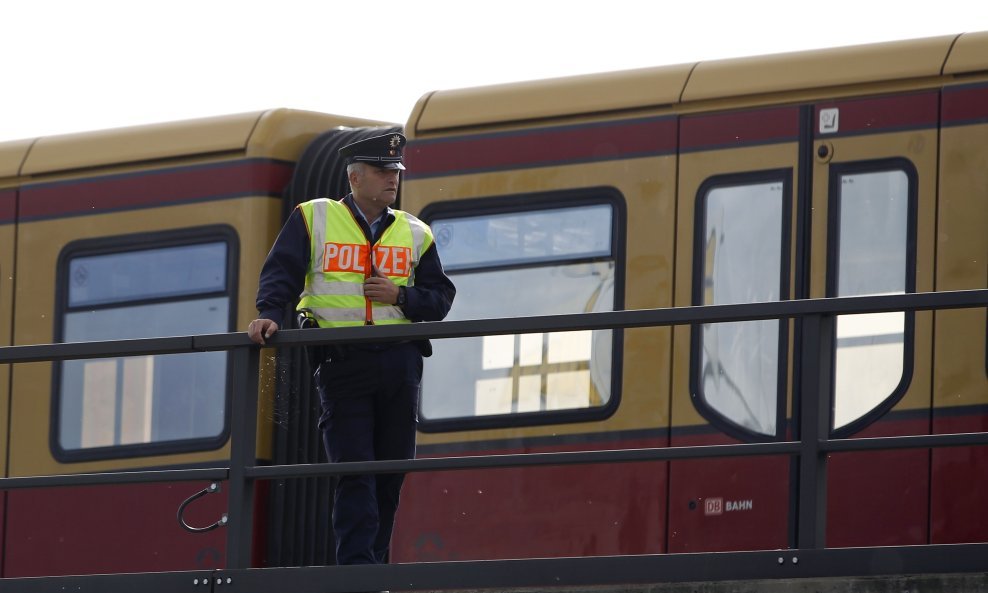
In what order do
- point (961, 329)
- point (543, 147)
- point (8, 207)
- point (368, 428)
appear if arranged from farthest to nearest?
1. point (8, 207)
2. point (543, 147)
3. point (961, 329)
4. point (368, 428)

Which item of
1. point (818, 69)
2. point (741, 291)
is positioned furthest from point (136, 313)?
point (818, 69)

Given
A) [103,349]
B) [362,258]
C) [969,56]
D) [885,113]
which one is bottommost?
[103,349]

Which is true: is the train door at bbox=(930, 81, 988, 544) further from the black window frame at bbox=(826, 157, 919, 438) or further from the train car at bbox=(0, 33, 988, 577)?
the black window frame at bbox=(826, 157, 919, 438)

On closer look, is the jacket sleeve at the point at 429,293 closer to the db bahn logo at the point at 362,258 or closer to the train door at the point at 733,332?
the db bahn logo at the point at 362,258

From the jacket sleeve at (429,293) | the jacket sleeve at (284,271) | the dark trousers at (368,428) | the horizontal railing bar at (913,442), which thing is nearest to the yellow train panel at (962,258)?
the horizontal railing bar at (913,442)

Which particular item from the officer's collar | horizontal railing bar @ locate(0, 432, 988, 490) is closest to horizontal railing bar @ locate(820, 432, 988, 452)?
horizontal railing bar @ locate(0, 432, 988, 490)

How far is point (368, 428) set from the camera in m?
6.83

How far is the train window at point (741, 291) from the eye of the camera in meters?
8.35

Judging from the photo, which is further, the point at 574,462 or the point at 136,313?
the point at 136,313

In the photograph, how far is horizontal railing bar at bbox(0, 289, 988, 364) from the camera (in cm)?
591

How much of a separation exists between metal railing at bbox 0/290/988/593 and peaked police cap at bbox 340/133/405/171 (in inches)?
27.3

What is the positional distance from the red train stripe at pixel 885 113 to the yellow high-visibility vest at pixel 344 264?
2.43m

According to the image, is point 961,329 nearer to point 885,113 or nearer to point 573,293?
point 885,113

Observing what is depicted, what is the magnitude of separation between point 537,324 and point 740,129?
103 inches
